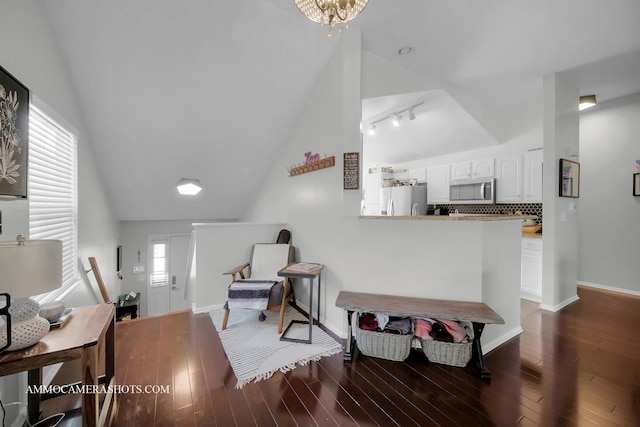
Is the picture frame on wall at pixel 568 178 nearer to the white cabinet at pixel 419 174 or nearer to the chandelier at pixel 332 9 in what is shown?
the white cabinet at pixel 419 174

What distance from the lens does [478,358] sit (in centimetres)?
196

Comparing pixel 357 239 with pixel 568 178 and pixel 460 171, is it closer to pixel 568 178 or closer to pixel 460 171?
pixel 568 178

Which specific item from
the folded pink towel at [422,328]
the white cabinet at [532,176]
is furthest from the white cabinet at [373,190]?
the folded pink towel at [422,328]

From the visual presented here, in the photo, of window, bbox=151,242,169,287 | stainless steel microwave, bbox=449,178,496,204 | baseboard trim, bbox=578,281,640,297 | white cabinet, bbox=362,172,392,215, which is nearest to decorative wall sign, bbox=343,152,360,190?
stainless steel microwave, bbox=449,178,496,204

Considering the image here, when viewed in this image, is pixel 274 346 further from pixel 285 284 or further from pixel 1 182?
pixel 1 182

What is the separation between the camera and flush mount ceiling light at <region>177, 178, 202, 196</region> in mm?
3929

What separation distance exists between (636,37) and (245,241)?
14.7ft

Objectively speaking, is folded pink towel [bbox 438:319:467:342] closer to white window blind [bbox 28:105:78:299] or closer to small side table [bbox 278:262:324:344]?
small side table [bbox 278:262:324:344]

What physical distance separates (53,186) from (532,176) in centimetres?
540

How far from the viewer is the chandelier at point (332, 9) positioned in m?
1.37

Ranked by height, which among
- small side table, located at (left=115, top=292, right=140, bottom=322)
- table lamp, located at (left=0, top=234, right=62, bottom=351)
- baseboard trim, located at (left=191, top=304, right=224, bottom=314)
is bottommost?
small side table, located at (left=115, top=292, right=140, bottom=322)

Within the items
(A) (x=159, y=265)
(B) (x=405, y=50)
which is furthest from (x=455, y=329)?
(A) (x=159, y=265)

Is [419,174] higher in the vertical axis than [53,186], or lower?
higher

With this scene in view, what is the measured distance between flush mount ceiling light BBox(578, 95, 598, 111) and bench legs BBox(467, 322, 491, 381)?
11.9 feet
